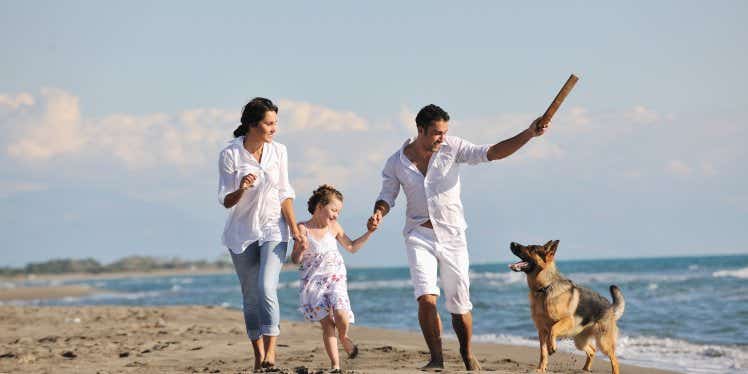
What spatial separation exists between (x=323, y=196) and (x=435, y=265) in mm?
1128

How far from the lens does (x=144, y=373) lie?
8.90 m

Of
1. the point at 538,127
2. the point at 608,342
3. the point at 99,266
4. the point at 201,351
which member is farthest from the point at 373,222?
the point at 99,266

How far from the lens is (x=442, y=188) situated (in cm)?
745

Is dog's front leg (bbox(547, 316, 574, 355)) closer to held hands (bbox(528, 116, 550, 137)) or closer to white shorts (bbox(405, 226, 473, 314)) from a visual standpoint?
white shorts (bbox(405, 226, 473, 314))

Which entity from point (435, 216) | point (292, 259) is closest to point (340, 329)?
point (292, 259)

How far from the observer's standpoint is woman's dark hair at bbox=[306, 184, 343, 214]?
25.5ft

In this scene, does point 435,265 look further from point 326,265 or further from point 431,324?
point 326,265

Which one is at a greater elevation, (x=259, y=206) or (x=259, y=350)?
(x=259, y=206)

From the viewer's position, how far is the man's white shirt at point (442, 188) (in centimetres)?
743

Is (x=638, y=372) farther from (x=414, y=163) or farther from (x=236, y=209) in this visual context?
(x=236, y=209)

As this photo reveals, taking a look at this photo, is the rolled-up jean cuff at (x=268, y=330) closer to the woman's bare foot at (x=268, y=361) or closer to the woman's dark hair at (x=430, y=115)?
the woman's bare foot at (x=268, y=361)

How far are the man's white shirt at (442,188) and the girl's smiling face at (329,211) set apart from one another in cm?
60

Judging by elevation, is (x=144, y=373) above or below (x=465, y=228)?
below

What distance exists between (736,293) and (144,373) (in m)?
17.2
